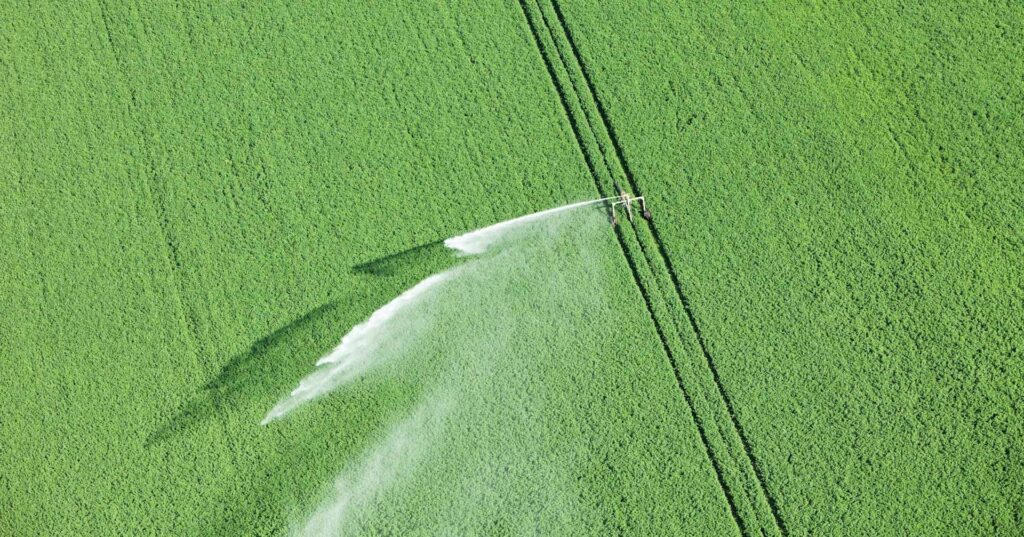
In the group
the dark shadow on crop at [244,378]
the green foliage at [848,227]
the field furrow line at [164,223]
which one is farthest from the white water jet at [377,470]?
the green foliage at [848,227]

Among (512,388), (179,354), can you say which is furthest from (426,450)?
(179,354)

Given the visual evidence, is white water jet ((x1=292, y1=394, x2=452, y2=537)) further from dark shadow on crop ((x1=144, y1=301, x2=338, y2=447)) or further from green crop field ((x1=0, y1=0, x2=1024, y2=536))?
dark shadow on crop ((x1=144, y1=301, x2=338, y2=447))

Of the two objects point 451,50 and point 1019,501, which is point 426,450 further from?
point 1019,501

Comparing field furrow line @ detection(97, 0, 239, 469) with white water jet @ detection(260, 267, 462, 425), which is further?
field furrow line @ detection(97, 0, 239, 469)

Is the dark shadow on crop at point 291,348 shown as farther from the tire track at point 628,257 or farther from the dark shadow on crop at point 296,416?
the tire track at point 628,257

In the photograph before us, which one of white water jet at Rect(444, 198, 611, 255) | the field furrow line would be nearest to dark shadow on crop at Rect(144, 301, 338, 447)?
the field furrow line
